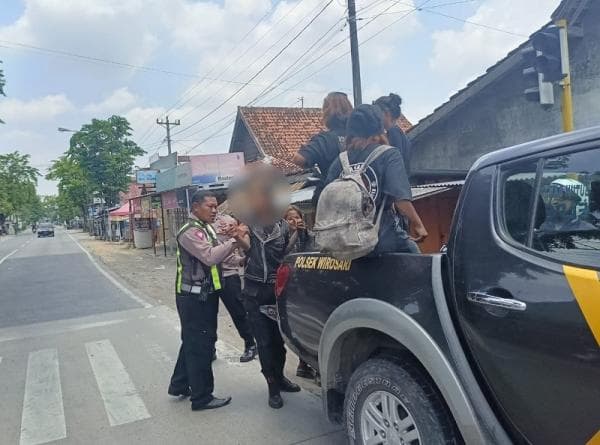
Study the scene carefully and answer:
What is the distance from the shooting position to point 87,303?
9672 mm

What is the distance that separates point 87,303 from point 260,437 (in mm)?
7273

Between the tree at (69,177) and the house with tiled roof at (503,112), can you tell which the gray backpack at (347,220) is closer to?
the house with tiled roof at (503,112)

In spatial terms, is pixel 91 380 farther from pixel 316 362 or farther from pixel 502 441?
pixel 502 441

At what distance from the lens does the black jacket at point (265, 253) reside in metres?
4.04

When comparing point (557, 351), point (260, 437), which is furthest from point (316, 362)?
point (557, 351)

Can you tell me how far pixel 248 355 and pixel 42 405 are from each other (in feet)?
6.60

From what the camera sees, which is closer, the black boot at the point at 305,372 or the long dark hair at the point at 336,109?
the long dark hair at the point at 336,109

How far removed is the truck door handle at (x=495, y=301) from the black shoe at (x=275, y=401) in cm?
241

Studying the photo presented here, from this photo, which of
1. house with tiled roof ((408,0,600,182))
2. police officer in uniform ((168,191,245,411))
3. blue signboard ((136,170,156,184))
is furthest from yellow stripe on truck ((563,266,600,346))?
blue signboard ((136,170,156,184))

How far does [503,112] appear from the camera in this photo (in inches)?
334

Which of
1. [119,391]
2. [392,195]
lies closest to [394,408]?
[392,195]

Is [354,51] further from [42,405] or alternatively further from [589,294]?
[589,294]

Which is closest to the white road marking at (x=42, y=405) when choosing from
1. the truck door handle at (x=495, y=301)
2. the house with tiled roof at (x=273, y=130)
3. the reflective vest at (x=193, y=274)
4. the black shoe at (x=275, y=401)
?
the reflective vest at (x=193, y=274)

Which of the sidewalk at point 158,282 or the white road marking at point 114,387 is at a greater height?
the white road marking at point 114,387
